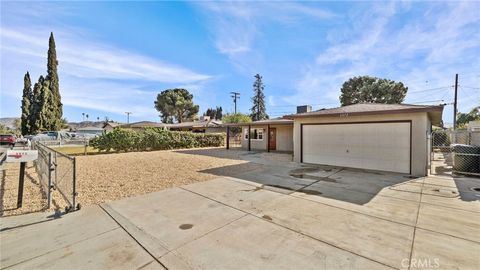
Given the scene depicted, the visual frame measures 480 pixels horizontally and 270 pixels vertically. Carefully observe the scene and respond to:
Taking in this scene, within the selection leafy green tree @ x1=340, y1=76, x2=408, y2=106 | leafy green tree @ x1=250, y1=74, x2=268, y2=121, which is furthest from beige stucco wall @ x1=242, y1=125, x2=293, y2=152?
leafy green tree @ x1=250, y1=74, x2=268, y2=121

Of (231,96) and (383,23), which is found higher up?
(231,96)

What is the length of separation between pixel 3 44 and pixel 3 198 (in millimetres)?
6033

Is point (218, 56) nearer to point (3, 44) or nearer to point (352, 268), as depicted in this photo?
point (3, 44)

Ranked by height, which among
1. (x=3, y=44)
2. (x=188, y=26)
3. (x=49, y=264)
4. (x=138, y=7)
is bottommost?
(x=49, y=264)

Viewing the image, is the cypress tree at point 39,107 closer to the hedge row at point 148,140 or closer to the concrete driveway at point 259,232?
the hedge row at point 148,140

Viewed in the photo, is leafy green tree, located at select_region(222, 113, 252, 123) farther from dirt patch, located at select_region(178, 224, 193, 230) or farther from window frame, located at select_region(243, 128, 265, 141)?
dirt patch, located at select_region(178, 224, 193, 230)

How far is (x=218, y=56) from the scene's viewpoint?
17.7m

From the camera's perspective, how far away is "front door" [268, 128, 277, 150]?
18.4 meters

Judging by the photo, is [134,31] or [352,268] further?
[134,31]

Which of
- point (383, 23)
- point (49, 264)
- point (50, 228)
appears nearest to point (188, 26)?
point (383, 23)

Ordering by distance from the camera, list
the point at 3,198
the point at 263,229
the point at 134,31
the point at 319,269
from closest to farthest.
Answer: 1. the point at 319,269
2. the point at 263,229
3. the point at 3,198
4. the point at 134,31

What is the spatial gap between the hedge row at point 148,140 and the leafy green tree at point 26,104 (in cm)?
2653

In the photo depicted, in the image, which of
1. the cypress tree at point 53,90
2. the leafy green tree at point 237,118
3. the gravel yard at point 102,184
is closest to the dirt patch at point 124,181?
the gravel yard at point 102,184

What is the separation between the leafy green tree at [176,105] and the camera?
156 feet
